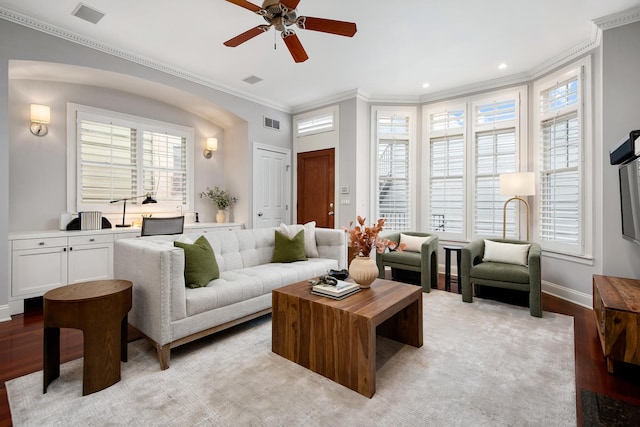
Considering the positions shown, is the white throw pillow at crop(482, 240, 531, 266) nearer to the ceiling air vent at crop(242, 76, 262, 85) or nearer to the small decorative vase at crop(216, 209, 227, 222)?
the ceiling air vent at crop(242, 76, 262, 85)

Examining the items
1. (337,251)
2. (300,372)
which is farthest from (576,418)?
(337,251)

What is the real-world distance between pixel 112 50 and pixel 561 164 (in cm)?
584

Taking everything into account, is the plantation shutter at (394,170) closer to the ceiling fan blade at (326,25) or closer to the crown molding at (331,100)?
the crown molding at (331,100)

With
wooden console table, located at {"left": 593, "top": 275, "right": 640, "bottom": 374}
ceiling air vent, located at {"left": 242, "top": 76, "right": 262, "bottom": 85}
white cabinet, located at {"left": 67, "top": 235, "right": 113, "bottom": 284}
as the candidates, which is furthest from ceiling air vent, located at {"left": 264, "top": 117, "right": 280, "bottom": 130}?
wooden console table, located at {"left": 593, "top": 275, "right": 640, "bottom": 374}

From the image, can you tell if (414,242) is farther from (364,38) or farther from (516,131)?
(364,38)

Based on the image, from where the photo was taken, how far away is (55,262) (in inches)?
136

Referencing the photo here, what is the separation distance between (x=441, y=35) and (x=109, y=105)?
4598mm

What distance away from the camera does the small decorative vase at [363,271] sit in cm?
245

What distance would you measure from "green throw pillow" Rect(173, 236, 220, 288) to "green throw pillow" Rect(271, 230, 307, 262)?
998 mm

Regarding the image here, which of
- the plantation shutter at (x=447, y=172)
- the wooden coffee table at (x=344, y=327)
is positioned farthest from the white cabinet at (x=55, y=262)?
the plantation shutter at (x=447, y=172)

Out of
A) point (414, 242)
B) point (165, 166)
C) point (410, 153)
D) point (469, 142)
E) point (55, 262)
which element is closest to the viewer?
point (55, 262)

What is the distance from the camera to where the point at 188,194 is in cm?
536

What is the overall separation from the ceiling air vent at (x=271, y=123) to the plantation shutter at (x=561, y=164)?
429 cm

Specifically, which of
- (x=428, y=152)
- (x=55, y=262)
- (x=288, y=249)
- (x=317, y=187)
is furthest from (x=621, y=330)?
(x=55, y=262)
